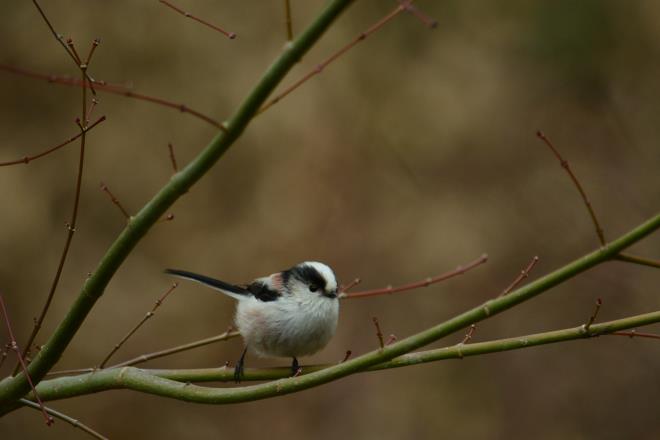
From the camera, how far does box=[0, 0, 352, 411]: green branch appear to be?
6.36 ft

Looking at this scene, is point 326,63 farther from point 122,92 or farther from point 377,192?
point 377,192

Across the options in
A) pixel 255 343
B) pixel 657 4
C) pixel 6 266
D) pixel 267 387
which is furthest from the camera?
pixel 657 4

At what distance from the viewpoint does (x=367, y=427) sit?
7.51 m

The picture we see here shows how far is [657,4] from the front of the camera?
7.39 meters

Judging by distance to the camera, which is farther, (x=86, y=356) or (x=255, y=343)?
(x=86, y=356)

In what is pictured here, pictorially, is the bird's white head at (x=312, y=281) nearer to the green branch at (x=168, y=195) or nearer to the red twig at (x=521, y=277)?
the red twig at (x=521, y=277)

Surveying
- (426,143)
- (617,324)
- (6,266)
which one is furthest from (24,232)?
(617,324)

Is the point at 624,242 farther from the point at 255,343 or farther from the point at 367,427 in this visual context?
the point at 367,427

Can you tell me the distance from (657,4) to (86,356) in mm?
6121

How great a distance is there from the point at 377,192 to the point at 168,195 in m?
5.67

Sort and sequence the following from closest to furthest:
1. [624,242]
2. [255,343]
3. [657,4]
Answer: [624,242] < [255,343] < [657,4]

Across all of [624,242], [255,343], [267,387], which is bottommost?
[267,387]

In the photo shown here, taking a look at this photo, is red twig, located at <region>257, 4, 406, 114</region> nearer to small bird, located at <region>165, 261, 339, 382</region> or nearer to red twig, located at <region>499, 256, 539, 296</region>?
red twig, located at <region>499, 256, 539, 296</region>

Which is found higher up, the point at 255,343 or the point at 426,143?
the point at 426,143
